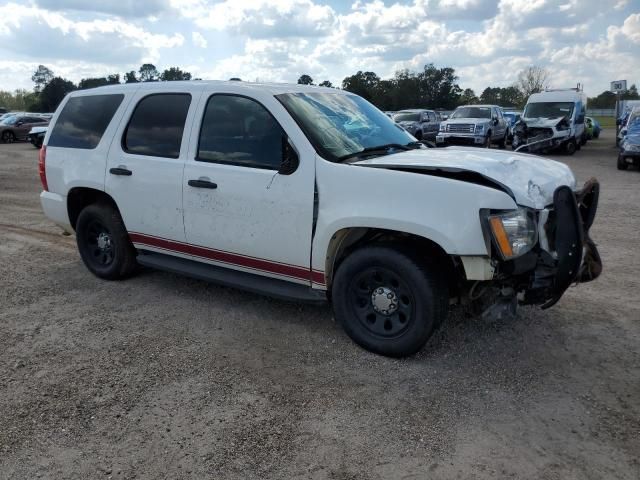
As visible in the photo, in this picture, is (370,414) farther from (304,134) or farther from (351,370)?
(304,134)

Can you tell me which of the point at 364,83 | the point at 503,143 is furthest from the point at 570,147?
the point at 364,83

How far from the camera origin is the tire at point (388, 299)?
3.64 m

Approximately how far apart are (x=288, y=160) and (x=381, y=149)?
83 cm

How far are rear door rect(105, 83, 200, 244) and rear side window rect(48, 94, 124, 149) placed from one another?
0.92 ft

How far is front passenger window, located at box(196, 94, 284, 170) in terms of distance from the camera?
4191mm

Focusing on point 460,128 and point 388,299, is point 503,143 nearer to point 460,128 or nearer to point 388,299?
point 460,128

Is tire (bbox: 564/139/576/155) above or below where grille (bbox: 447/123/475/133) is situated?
below

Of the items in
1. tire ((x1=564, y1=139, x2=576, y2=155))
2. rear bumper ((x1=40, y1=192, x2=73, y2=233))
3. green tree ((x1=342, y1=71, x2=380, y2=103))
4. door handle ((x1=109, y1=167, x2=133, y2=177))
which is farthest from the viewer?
green tree ((x1=342, y1=71, x2=380, y2=103))

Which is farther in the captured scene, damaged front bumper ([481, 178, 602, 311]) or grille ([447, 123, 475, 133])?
grille ([447, 123, 475, 133])

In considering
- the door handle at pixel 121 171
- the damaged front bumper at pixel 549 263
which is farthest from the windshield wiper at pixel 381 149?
the door handle at pixel 121 171

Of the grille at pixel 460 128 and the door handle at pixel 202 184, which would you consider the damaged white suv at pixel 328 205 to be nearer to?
the door handle at pixel 202 184

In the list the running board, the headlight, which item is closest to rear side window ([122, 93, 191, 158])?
the running board

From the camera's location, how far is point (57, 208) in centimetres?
582

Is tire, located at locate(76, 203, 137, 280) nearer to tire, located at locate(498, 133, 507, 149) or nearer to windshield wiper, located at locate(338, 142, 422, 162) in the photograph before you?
windshield wiper, located at locate(338, 142, 422, 162)
